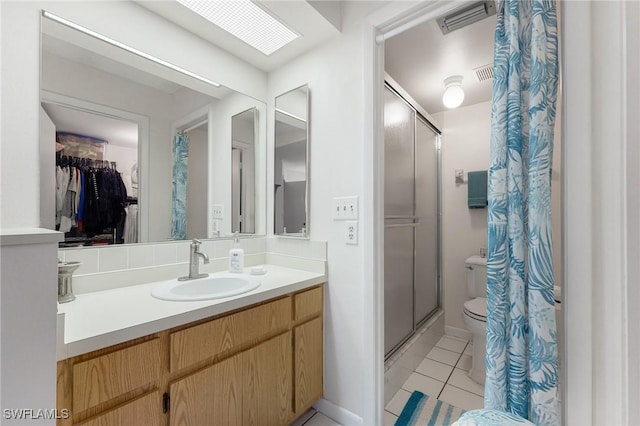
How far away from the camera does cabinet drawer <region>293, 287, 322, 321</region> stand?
1.42 meters

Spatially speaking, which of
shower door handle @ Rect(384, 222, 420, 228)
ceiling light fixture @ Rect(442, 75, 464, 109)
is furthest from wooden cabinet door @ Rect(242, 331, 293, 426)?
ceiling light fixture @ Rect(442, 75, 464, 109)

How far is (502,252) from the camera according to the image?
106 cm

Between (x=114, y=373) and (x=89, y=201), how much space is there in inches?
31.8

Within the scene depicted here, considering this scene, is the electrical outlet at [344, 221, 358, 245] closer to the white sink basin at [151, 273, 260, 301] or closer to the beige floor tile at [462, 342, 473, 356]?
the white sink basin at [151, 273, 260, 301]

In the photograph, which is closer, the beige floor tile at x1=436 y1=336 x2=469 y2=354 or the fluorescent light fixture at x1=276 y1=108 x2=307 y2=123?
the fluorescent light fixture at x1=276 y1=108 x2=307 y2=123

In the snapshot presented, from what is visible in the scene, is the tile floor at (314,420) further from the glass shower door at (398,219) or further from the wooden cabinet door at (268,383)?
the glass shower door at (398,219)

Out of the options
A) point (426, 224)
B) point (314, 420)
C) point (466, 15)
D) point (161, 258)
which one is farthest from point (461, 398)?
point (466, 15)

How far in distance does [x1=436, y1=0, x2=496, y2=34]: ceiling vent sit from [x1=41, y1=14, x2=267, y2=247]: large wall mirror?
1.30 meters

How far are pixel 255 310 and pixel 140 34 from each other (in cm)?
153

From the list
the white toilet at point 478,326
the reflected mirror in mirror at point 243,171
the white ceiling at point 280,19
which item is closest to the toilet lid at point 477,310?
the white toilet at point 478,326

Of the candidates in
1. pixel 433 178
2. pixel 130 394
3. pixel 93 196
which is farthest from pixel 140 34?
pixel 433 178

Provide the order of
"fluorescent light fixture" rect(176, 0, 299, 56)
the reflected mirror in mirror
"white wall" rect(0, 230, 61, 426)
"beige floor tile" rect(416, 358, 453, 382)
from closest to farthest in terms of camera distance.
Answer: "white wall" rect(0, 230, 61, 426) < "fluorescent light fixture" rect(176, 0, 299, 56) < the reflected mirror in mirror < "beige floor tile" rect(416, 358, 453, 382)

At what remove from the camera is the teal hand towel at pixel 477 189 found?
8.24ft

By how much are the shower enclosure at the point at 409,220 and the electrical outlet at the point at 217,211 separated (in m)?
1.10
